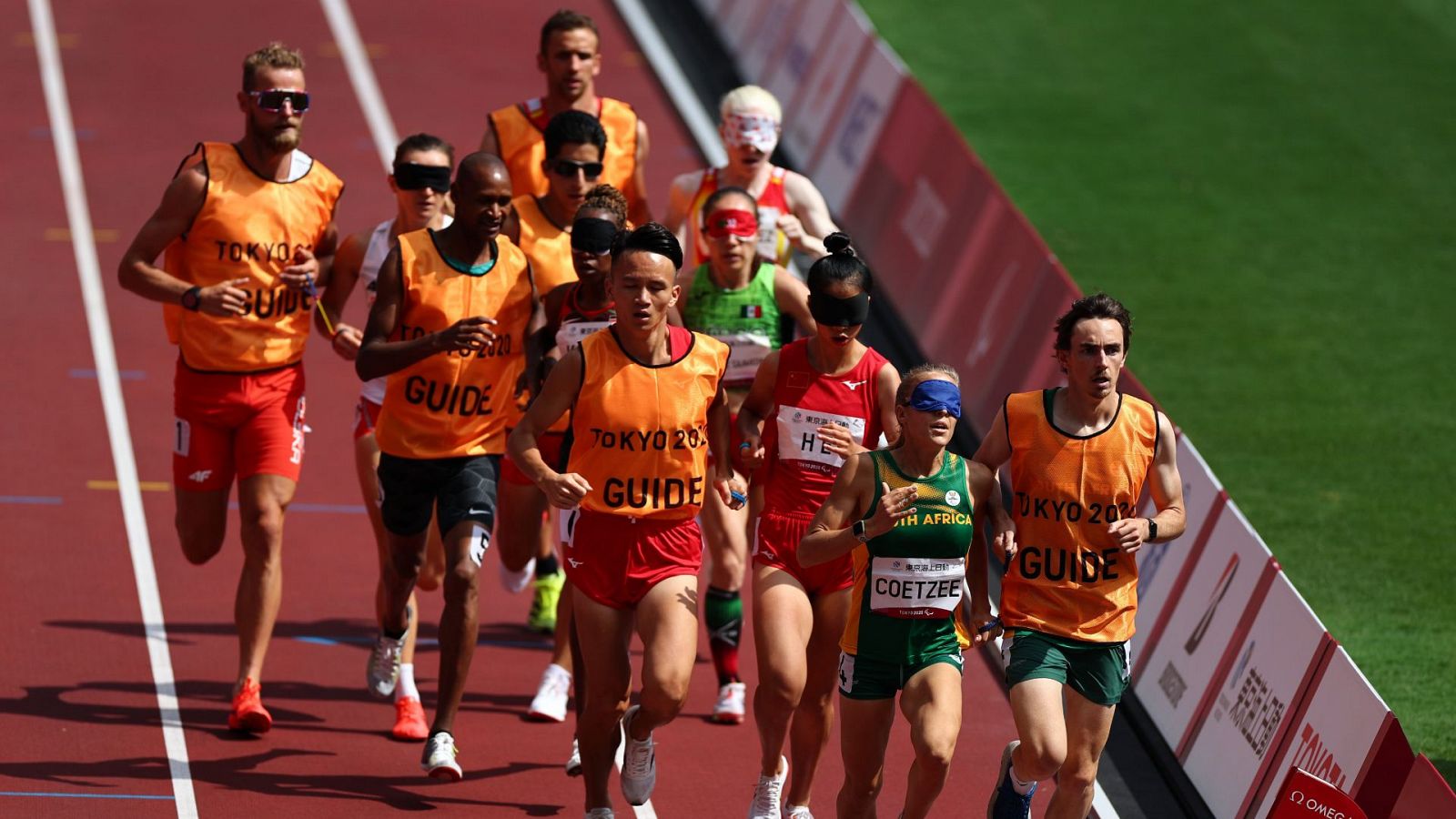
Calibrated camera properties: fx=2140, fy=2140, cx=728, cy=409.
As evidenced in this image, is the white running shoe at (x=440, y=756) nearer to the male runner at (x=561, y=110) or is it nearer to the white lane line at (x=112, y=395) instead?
the white lane line at (x=112, y=395)

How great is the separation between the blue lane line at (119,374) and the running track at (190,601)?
0.03 meters

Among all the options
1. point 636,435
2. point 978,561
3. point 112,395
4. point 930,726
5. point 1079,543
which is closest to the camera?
point 930,726

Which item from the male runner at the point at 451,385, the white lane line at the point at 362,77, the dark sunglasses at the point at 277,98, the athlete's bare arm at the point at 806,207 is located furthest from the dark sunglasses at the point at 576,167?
the white lane line at the point at 362,77

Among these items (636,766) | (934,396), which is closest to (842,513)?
(934,396)

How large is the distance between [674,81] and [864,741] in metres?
14.1

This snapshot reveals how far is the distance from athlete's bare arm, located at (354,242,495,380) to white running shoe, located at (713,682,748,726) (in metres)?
2.40

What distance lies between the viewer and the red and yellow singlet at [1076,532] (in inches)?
336

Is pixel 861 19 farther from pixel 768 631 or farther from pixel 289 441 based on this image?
pixel 768 631

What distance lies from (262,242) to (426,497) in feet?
5.05

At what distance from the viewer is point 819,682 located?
9172 mm

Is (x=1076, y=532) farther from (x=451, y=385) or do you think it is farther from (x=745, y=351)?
(x=451, y=385)

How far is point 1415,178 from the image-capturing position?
20688mm

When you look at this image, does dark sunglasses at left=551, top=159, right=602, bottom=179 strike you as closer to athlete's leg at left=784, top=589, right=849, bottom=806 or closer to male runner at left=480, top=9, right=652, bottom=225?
male runner at left=480, top=9, right=652, bottom=225

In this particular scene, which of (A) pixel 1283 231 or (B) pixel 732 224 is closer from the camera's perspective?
(B) pixel 732 224
